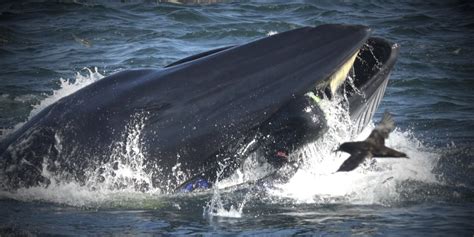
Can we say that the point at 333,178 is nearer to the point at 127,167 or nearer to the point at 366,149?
the point at 366,149

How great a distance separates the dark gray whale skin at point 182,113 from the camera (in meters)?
6.04

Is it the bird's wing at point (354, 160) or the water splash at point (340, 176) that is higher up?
the bird's wing at point (354, 160)

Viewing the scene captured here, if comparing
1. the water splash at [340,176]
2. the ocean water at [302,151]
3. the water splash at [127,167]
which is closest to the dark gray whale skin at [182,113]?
the water splash at [127,167]

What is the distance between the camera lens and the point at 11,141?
6.43 metres

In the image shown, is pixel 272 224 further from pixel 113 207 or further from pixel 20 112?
pixel 20 112

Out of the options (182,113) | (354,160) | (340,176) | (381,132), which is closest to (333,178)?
(340,176)

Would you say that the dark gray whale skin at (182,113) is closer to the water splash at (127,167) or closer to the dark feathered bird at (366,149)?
the water splash at (127,167)

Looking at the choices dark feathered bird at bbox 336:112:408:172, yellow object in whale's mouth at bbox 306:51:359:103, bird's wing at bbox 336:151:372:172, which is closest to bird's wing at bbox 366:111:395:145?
dark feathered bird at bbox 336:112:408:172

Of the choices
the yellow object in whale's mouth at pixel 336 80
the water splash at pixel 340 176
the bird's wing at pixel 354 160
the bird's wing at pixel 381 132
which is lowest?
the water splash at pixel 340 176

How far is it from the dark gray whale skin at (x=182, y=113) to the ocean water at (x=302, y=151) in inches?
8.6

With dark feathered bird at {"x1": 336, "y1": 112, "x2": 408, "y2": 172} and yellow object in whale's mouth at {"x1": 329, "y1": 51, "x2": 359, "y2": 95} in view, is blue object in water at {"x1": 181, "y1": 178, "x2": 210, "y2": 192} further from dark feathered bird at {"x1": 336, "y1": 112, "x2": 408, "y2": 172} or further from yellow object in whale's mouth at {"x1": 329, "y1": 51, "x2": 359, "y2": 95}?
yellow object in whale's mouth at {"x1": 329, "y1": 51, "x2": 359, "y2": 95}

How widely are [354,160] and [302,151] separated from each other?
22.9 inches

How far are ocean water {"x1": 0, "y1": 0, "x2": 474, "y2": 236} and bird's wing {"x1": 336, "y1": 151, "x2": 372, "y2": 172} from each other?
0.51 metres

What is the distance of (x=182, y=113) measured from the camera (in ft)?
20.0
